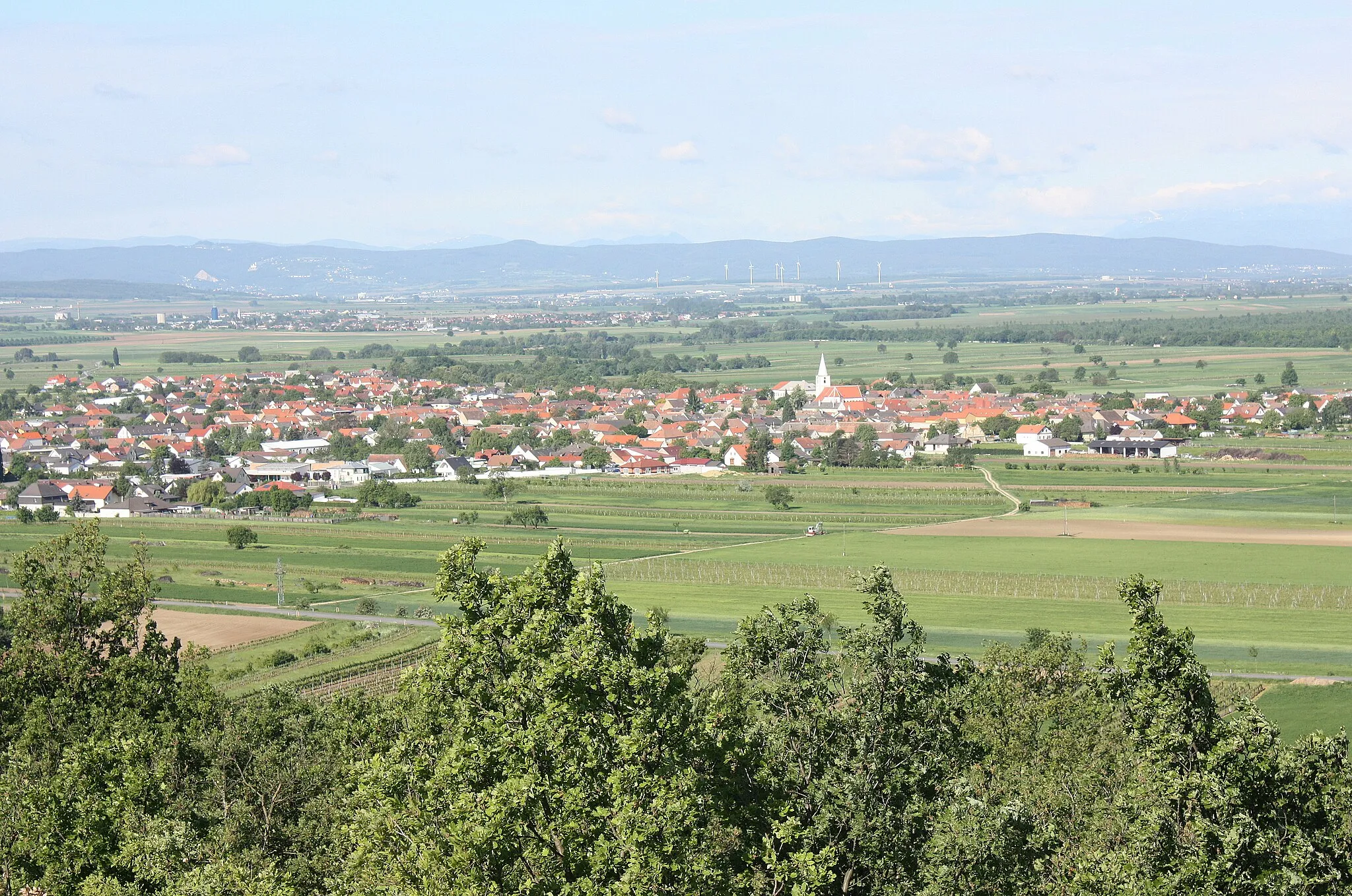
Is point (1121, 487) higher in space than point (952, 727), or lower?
lower

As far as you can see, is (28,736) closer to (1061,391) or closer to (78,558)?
(78,558)

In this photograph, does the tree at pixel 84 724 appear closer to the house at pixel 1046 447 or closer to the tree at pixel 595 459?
the tree at pixel 595 459

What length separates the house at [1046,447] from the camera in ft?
303

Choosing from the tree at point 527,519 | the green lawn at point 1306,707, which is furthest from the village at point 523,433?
the green lawn at point 1306,707

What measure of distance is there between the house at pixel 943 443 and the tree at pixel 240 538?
46.5 meters

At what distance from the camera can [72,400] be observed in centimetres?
13650

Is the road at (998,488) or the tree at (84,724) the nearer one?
A: the tree at (84,724)

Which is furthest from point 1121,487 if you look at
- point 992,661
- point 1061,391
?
point 1061,391

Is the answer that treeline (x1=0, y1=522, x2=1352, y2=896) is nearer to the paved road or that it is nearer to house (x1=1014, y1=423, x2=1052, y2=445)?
the paved road

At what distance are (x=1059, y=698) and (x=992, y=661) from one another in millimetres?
2669

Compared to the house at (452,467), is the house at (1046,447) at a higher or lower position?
higher

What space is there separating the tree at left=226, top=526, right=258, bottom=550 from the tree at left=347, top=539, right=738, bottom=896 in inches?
1992

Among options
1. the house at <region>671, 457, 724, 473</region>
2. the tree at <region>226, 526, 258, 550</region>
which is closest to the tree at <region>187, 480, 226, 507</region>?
the tree at <region>226, 526, 258, 550</region>

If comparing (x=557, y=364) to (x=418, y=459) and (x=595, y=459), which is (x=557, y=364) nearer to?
(x=418, y=459)
